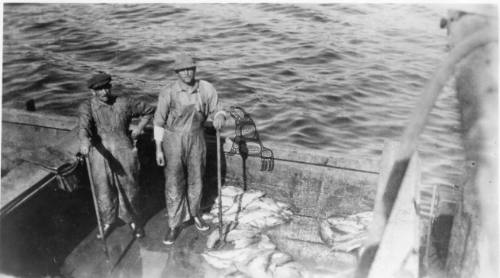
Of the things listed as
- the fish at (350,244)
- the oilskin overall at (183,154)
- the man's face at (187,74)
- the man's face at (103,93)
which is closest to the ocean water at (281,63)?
the fish at (350,244)

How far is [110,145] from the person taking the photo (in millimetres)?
4309

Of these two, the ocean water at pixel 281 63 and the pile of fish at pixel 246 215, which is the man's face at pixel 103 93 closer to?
the pile of fish at pixel 246 215

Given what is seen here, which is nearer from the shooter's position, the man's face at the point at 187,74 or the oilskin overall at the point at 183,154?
the man's face at the point at 187,74

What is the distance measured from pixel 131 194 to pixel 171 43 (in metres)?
10.1

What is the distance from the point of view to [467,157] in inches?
119

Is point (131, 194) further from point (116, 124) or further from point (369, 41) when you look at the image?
point (369, 41)

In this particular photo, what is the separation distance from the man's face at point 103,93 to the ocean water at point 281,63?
237 inches

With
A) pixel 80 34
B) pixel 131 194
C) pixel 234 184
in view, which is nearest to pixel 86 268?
pixel 131 194

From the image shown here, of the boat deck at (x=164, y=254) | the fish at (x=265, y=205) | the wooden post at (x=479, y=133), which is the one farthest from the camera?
the fish at (x=265, y=205)

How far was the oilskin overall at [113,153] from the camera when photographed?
13.7 ft

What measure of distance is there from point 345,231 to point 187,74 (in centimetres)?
269

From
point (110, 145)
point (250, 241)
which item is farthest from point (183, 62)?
point (250, 241)

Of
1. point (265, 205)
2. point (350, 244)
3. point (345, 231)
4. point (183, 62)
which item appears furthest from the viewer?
point (265, 205)

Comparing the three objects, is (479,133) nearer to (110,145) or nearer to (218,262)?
(218,262)
